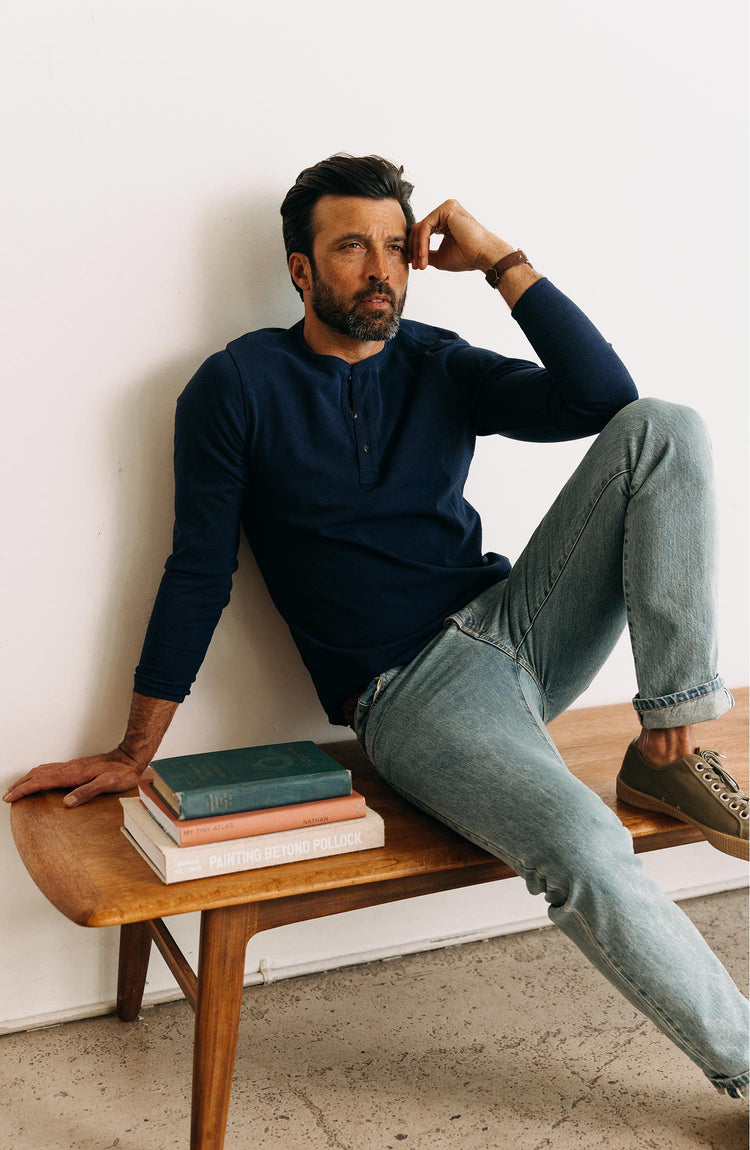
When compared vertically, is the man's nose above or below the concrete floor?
above

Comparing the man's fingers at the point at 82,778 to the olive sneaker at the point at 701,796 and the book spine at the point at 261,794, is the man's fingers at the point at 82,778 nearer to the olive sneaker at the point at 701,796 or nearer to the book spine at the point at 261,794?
the book spine at the point at 261,794

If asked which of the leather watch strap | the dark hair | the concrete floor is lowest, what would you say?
the concrete floor

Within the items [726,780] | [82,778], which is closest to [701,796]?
[726,780]

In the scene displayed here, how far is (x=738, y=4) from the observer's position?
2.30m

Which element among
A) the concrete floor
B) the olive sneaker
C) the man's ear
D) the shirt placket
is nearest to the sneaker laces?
the olive sneaker

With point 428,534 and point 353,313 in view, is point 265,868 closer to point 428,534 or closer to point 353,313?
point 428,534

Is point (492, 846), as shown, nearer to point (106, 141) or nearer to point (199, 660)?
point (199, 660)

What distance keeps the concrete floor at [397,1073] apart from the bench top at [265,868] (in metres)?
0.42

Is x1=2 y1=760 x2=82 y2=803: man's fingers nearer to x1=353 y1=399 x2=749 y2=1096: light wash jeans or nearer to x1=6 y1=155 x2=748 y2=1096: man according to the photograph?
x1=6 y1=155 x2=748 y2=1096: man

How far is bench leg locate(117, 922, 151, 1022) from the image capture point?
1864 mm

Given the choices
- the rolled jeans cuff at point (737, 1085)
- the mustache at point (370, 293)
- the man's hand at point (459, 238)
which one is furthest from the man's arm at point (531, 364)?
the rolled jeans cuff at point (737, 1085)

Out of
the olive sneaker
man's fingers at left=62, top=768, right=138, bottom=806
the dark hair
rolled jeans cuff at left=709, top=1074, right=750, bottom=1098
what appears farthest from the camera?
the dark hair

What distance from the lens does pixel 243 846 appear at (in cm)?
146

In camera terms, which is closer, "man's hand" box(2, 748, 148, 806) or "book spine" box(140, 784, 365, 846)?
"book spine" box(140, 784, 365, 846)
